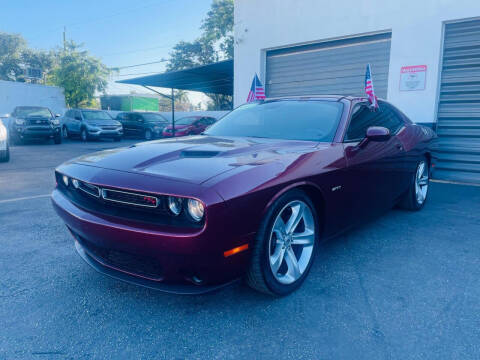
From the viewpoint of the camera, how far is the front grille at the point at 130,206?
1.92 m

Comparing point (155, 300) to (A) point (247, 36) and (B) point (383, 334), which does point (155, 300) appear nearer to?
(B) point (383, 334)

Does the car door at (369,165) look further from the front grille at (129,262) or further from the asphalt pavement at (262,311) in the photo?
the front grille at (129,262)

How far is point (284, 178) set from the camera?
2227mm

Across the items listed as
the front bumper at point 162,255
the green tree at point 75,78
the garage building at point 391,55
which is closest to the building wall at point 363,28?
the garage building at point 391,55

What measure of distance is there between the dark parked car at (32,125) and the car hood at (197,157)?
1404 cm

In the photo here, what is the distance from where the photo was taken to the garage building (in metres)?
6.76

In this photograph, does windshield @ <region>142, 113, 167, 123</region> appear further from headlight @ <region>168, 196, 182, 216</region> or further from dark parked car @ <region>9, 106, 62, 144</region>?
headlight @ <region>168, 196, 182, 216</region>

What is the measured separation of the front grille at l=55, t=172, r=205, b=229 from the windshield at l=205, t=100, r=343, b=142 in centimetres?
147

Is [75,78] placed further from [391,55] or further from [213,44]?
[391,55]

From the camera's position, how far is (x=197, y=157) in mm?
2359

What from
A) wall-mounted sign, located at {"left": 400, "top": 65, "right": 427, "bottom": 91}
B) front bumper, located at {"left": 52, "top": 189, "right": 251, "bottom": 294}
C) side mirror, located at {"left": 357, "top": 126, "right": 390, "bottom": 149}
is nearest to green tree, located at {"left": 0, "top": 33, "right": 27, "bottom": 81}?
wall-mounted sign, located at {"left": 400, "top": 65, "right": 427, "bottom": 91}

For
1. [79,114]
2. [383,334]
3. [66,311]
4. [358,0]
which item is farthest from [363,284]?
[79,114]

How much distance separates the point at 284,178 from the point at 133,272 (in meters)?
1.06

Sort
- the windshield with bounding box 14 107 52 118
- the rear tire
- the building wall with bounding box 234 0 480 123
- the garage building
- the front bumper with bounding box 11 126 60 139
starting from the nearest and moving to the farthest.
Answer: the rear tire < the garage building < the building wall with bounding box 234 0 480 123 < the front bumper with bounding box 11 126 60 139 < the windshield with bounding box 14 107 52 118
